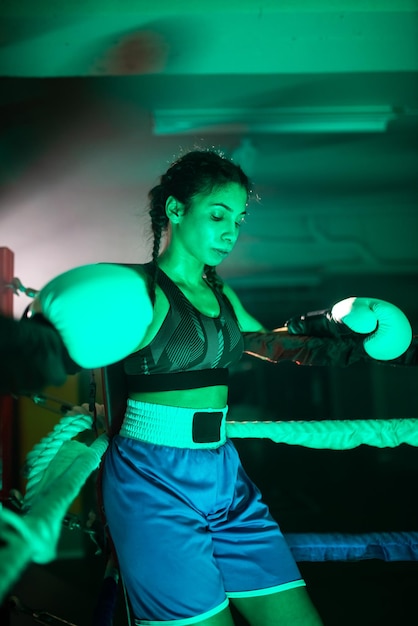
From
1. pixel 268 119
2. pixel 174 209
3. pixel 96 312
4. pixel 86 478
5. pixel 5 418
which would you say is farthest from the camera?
pixel 268 119

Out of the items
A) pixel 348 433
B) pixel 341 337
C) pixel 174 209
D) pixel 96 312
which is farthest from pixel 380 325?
pixel 96 312

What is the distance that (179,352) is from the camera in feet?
3.16

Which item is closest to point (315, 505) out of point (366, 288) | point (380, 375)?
point (380, 375)

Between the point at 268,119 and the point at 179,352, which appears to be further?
the point at 268,119

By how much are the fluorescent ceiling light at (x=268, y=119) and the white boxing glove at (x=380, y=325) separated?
1.63 metres

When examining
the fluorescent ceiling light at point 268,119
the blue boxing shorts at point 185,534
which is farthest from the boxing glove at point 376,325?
the fluorescent ceiling light at point 268,119

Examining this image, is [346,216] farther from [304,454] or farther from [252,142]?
[304,454]

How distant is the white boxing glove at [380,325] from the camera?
1.01 metres

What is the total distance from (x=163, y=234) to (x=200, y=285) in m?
0.20

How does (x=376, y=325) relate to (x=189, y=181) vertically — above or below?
below

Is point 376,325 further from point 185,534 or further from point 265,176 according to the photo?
point 265,176

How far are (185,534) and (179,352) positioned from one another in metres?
0.40

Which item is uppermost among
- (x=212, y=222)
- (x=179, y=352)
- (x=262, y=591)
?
(x=212, y=222)

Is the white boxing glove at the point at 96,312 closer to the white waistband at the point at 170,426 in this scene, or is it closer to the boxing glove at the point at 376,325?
the white waistband at the point at 170,426
